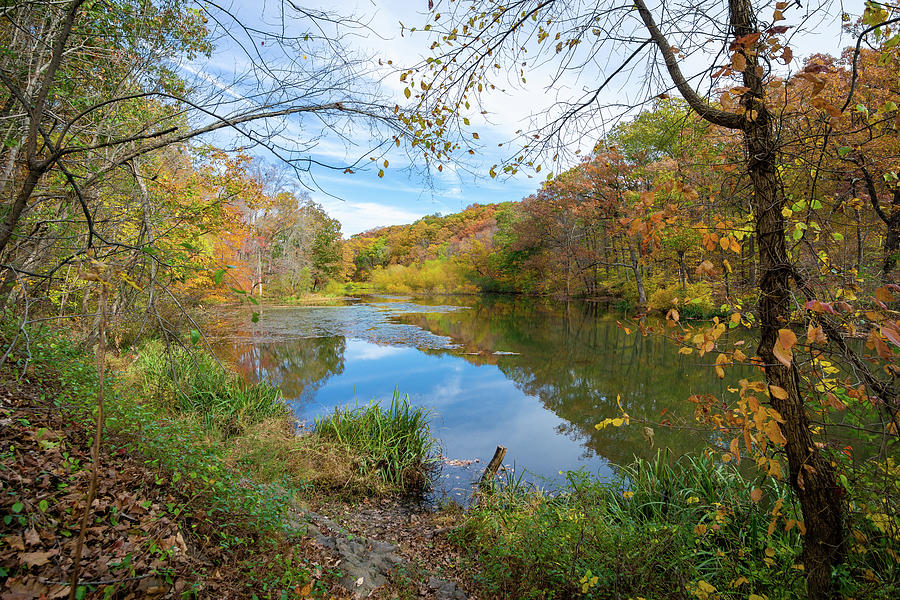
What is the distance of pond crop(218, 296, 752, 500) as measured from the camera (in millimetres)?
5797

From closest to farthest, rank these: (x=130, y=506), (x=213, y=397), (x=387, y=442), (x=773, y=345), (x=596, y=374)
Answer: (x=773, y=345)
(x=130, y=506)
(x=387, y=442)
(x=213, y=397)
(x=596, y=374)

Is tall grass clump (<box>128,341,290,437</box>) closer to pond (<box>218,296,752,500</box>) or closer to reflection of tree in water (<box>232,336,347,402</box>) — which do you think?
pond (<box>218,296,752,500</box>)

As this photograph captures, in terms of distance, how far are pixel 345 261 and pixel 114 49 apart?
3595 centimetres

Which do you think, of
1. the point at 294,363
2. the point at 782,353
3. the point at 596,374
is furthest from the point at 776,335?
the point at 294,363

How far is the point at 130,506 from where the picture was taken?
2188mm

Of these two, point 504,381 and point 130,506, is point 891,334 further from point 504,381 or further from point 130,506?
point 504,381

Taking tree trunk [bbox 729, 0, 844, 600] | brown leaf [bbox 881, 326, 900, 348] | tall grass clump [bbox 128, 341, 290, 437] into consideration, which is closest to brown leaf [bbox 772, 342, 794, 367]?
brown leaf [bbox 881, 326, 900, 348]

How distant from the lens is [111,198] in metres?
5.32

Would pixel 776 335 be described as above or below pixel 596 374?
above

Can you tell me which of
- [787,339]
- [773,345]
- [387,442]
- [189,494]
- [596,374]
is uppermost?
[787,339]

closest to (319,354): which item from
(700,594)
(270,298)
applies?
(700,594)

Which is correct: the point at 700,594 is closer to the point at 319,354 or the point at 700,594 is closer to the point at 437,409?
the point at 437,409

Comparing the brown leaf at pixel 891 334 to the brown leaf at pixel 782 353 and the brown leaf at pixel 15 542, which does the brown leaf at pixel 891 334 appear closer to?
the brown leaf at pixel 782 353

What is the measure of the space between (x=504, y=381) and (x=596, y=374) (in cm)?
226
